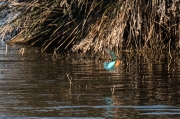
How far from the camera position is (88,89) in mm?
9430

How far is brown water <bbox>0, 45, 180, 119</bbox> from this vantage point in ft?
24.8

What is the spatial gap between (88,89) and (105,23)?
19.2ft

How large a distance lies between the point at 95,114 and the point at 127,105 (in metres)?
0.71

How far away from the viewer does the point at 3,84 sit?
9.95m

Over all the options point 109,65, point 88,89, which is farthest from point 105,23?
point 88,89

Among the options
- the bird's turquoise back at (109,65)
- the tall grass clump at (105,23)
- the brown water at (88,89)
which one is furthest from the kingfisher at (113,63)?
the tall grass clump at (105,23)

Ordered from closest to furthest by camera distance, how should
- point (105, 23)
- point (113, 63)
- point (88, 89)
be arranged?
point (88, 89), point (113, 63), point (105, 23)

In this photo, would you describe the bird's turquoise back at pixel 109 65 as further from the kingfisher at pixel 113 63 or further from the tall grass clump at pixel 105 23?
the tall grass clump at pixel 105 23

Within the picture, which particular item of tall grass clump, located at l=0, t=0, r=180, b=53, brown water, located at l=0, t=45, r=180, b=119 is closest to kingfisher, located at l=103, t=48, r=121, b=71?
brown water, located at l=0, t=45, r=180, b=119

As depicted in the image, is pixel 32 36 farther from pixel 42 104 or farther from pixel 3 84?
pixel 42 104

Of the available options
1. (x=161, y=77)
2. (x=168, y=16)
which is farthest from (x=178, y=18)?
(x=161, y=77)

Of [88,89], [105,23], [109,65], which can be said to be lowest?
[88,89]

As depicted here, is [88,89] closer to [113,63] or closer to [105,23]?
[113,63]

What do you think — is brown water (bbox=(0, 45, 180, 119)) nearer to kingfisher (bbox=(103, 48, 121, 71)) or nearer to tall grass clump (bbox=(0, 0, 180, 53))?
kingfisher (bbox=(103, 48, 121, 71))
